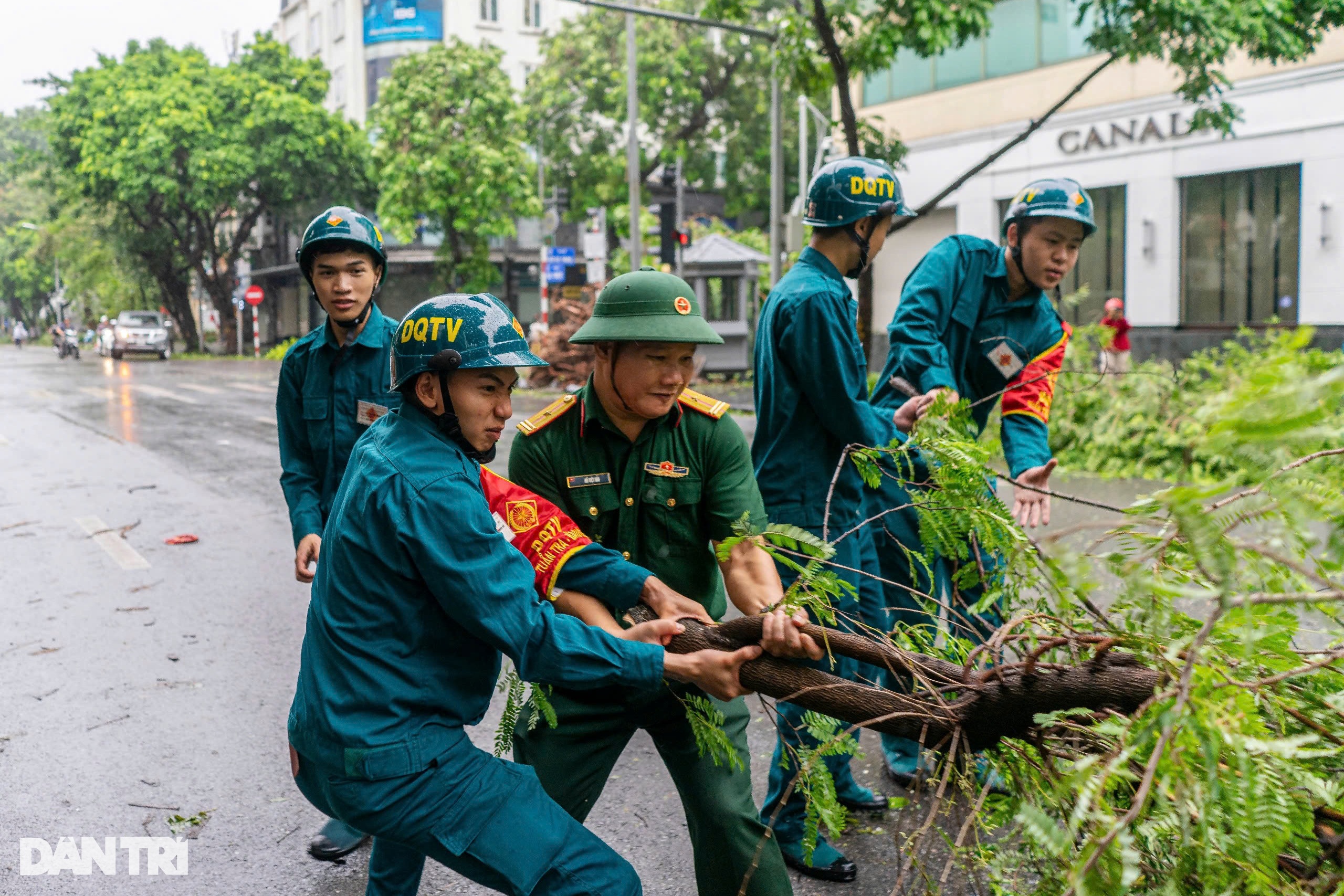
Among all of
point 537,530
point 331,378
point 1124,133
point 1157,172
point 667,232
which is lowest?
point 537,530

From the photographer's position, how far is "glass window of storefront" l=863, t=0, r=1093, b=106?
21734 millimetres

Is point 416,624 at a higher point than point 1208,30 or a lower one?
lower

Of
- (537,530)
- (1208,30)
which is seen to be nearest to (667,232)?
(1208,30)

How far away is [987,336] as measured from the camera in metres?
4.41

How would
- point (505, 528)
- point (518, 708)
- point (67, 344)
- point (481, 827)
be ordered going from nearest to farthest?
point (481, 827), point (505, 528), point (518, 708), point (67, 344)

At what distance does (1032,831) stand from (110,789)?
3.67 meters

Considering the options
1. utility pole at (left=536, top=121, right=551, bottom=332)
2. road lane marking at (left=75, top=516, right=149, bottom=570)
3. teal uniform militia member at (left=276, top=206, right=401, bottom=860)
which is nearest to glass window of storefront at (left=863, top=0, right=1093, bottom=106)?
utility pole at (left=536, top=121, right=551, bottom=332)

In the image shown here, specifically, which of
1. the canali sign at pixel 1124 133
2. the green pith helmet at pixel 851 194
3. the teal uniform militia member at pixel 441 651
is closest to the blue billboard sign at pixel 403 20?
the canali sign at pixel 1124 133

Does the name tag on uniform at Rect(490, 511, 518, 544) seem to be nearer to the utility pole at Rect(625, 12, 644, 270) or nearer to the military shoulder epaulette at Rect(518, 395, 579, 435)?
the military shoulder epaulette at Rect(518, 395, 579, 435)

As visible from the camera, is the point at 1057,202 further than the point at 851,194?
Yes

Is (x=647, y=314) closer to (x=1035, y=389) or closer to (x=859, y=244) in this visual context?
(x=859, y=244)

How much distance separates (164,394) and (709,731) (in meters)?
23.2

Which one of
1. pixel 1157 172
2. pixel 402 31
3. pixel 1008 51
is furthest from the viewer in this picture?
pixel 402 31

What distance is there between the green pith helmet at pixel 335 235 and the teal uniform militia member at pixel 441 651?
4.94 ft
